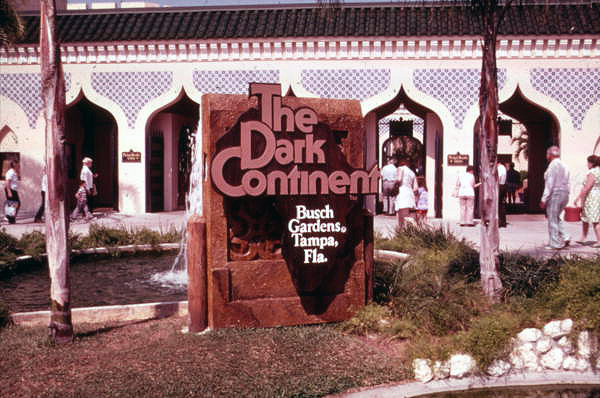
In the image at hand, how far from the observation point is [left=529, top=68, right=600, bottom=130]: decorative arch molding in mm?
16359

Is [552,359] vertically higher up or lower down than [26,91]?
lower down

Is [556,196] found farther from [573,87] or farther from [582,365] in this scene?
[573,87]

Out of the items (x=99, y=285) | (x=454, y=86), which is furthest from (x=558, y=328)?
(x=454, y=86)

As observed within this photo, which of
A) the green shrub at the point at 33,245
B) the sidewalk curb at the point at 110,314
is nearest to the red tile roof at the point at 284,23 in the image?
the green shrub at the point at 33,245

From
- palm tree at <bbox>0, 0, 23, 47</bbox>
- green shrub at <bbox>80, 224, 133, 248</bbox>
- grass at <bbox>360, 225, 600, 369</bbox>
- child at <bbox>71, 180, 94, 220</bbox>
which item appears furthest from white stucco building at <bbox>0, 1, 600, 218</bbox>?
grass at <bbox>360, 225, 600, 369</bbox>

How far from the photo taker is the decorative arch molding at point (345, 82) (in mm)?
17062

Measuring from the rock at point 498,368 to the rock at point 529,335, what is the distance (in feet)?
0.91

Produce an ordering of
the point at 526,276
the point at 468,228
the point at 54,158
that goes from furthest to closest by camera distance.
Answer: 1. the point at 468,228
2. the point at 526,276
3. the point at 54,158

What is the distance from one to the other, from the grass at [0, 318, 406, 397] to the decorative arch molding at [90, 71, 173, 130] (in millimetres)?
12827

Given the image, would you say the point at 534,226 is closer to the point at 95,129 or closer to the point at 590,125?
the point at 590,125

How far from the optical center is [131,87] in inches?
701

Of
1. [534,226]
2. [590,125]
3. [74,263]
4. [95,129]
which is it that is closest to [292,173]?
[74,263]

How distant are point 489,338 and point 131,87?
15.2m

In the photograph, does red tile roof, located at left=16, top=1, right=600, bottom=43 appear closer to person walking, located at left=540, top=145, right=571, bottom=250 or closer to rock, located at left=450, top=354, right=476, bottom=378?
person walking, located at left=540, top=145, right=571, bottom=250
